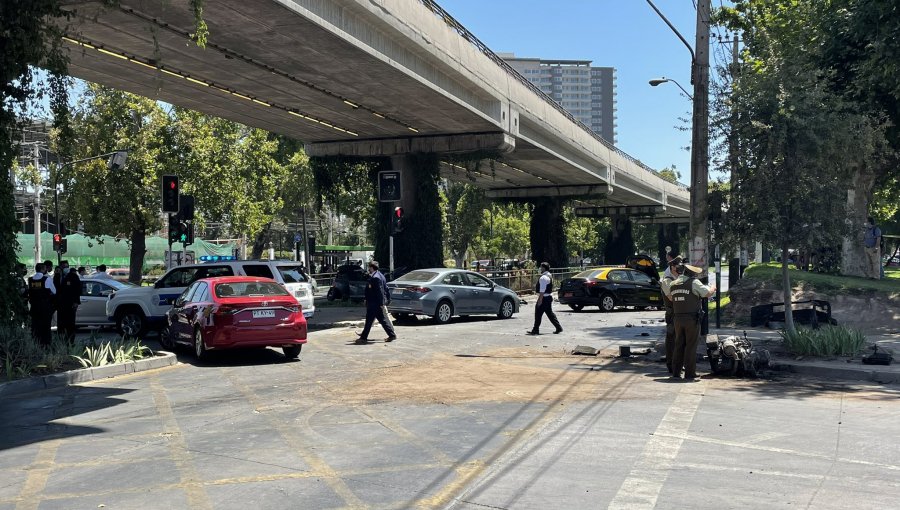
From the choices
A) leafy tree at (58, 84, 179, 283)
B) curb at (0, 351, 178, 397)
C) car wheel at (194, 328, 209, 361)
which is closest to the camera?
curb at (0, 351, 178, 397)

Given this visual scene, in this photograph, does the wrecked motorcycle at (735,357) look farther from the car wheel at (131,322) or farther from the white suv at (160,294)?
the car wheel at (131,322)

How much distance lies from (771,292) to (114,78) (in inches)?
747

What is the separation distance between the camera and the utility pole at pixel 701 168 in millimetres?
15969

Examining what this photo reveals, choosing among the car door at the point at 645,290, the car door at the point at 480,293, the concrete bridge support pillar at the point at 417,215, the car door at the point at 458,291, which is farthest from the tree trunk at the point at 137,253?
the car door at the point at 645,290

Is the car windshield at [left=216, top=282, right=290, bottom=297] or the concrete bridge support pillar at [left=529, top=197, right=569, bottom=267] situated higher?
the concrete bridge support pillar at [left=529, top=197, right=569, bottom=267]

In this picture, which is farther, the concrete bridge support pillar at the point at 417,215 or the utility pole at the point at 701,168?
the concrete bridge support pillar at the point at 417,215

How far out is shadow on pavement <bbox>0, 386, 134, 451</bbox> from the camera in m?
8.43

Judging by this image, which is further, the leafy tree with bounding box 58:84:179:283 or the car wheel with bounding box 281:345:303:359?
the leafy tree with bounding box 58:84:179:283

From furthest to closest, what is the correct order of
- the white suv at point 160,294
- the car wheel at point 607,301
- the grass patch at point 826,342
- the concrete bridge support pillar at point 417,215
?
the concrete bridge support pillar at point 417,215 < the car wheel at point 607,301 < the white suv at point 160,294 < the grass patch at point 826,342

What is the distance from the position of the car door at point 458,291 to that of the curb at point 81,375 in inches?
370

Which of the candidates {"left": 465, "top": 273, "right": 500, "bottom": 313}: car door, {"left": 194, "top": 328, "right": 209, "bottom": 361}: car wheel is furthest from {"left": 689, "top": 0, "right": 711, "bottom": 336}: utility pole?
{"left": 194, "top": 328, "right": 209, "bottom": 361}: car wheel

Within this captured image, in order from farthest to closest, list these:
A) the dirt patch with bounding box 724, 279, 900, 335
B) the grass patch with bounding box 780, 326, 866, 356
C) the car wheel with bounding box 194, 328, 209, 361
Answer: the dirt patch with bounding box 724, 279, 900, 335, the car wheel with bounding box 194, 328, 209, 361, the grass patch with bounding box 780, 326, 866, 356

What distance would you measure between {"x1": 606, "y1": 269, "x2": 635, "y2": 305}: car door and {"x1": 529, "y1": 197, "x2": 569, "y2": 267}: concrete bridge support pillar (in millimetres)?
24870

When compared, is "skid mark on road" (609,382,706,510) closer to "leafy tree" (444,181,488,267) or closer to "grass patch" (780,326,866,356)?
"grass patch" (780,326,866,356)
